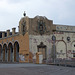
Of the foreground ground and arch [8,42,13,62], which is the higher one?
arch [8,42,13,62]

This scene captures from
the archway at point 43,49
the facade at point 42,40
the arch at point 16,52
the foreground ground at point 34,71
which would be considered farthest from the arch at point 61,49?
the foreground ground at point 34,71

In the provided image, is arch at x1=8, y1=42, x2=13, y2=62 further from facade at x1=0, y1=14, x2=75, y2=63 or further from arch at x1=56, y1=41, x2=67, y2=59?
arch at x1=56, y1=41, x2=67, y2=59

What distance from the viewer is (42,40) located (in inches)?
1613

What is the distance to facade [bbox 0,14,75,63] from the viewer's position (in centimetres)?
3988

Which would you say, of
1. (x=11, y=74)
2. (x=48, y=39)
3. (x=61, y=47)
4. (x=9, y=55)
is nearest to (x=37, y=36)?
(x=48, y=39)

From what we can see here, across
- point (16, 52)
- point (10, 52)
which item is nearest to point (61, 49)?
point (16, 52)

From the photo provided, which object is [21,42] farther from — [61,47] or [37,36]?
[61,47]

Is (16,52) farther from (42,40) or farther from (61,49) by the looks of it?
(61,49)

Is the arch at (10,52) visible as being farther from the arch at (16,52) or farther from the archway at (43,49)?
the archway at (43,49)

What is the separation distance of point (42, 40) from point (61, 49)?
513 centimetres

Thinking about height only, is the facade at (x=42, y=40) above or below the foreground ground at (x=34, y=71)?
above

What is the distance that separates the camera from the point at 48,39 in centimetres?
4181

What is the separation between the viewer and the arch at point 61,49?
141ft

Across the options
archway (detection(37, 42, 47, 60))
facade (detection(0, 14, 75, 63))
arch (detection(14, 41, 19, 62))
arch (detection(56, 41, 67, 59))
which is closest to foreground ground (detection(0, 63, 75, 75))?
facade (detection(0, 14, 75, 63))
